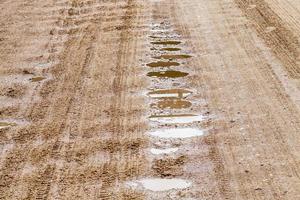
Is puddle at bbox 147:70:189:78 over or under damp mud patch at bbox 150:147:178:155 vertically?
over

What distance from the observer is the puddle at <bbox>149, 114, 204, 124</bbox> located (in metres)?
7.65

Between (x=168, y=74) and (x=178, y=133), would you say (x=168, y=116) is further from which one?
(x=168, y=74)

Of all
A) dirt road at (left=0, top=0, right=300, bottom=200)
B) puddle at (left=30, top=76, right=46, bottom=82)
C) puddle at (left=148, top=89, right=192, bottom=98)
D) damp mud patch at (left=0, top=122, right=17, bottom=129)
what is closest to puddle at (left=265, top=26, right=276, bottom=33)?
dirt road at (left=0, top=0, right=300, bottom=200)

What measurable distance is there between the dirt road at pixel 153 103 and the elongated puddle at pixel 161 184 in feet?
0.07

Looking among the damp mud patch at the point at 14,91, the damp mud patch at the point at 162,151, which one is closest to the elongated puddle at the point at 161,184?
the damp mud patch at the point at 162,151

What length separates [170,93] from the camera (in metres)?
8.44

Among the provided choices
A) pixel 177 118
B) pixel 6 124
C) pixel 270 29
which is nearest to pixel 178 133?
pixel 177 118

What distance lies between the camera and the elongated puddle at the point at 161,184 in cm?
624

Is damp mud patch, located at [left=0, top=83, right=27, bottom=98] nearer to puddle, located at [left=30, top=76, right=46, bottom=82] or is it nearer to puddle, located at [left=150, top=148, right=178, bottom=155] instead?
puddle, located at [left=30, top=76, right=46, bottom=82]

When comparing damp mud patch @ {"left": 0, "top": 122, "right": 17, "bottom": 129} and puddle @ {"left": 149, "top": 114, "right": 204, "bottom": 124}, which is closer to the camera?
puddle @ {"left": 149, "top": 114, "right": 204, "bottom": 124}

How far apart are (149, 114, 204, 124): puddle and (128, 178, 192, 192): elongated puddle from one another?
1380 millimetres

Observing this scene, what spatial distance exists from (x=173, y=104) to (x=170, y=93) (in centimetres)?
37

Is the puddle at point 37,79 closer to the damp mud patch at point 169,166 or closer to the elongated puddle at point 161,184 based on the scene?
the damp mud patch at point 169,166

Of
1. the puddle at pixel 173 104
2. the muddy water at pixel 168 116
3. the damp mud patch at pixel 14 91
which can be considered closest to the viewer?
the muddy water at pixel 168 116
